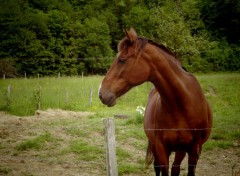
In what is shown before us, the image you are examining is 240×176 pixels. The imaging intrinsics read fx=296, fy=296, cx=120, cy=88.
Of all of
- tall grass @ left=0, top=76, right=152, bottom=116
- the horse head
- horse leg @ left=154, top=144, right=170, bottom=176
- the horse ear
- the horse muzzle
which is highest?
the horse ear

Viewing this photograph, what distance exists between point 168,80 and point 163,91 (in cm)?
15

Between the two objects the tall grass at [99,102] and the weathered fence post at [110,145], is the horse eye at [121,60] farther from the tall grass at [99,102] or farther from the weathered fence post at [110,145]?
the tall grass at [99,102]

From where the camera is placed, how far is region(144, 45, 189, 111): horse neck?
3.54m

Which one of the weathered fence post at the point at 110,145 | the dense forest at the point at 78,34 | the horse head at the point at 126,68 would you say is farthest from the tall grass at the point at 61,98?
the dense forest at the point at 78,34

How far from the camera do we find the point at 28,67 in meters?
36.8

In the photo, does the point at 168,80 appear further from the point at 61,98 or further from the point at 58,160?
the point at 61,98

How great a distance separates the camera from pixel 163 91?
11.9 ft

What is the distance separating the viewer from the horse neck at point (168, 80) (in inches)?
140

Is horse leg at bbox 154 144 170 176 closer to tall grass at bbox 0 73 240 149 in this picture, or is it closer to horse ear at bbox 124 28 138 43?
horse ear at bbox 124 28 138 43

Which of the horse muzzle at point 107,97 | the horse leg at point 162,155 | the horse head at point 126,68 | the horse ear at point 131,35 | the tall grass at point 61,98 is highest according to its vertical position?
the horse ear at point 131,35

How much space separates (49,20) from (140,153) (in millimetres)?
36437

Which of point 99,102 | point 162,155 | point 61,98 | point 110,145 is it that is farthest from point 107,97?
point 61,98

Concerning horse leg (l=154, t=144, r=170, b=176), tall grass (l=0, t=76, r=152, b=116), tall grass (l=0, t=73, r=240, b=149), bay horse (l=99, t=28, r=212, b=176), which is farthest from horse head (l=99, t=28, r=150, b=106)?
tall grass (l=0, t=76, r=152, b=116)

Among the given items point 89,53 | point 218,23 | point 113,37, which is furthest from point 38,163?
point 218,23
